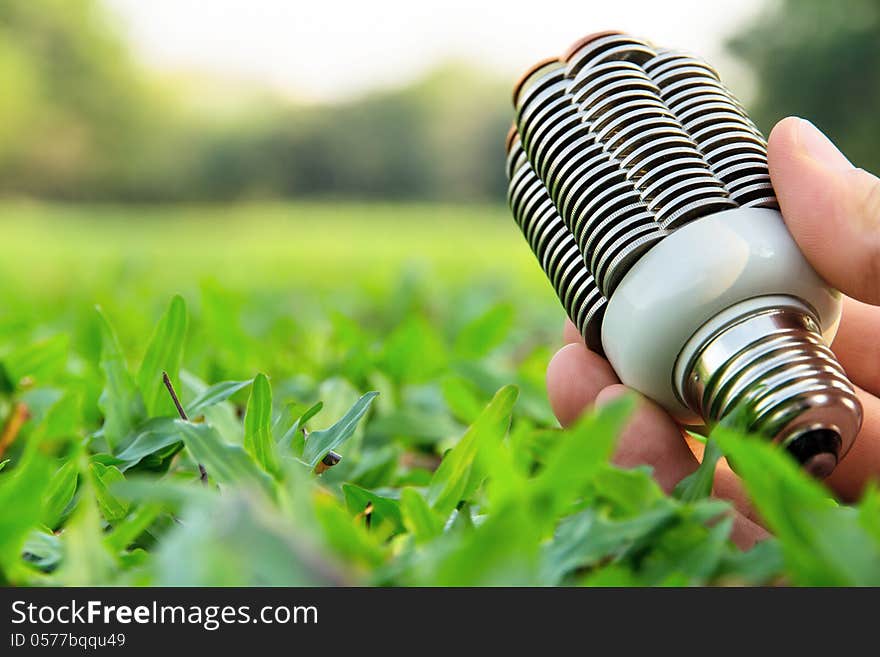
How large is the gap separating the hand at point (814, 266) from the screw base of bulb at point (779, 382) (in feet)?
0.20

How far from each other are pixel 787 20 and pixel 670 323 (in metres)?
11.9

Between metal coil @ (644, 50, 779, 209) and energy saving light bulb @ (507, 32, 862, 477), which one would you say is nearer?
energy saving light bulb @ (507, 32, 862, 477)

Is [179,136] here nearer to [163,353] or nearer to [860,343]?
[163,353]

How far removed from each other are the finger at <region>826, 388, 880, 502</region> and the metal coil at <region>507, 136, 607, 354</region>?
0.32 metres

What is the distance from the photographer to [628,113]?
814mm

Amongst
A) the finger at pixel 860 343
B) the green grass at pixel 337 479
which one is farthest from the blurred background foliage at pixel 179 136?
Answer: the finger at pixel 860 343

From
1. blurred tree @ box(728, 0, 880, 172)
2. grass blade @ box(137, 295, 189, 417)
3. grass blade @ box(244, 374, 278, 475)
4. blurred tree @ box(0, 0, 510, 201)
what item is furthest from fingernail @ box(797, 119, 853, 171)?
blurred tree @ box(0, 0, 510, 201)

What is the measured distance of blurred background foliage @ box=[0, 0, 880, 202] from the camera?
2600 centimetres

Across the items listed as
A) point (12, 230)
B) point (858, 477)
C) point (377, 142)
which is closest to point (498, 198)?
point (377, 142)

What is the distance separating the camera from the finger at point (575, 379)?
88 cm

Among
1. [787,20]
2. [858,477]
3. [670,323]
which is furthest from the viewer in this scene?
[787,20]

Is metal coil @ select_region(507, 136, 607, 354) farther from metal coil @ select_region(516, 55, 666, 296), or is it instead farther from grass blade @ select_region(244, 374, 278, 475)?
grass blade @ select_region(244, 374, 278, 475)

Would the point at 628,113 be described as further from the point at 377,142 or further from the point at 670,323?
the point at 377,142

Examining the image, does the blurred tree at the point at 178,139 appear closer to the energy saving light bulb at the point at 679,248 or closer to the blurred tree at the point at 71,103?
the blurred tree at the point at 71,103
